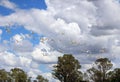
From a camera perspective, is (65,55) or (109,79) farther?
(65,55)

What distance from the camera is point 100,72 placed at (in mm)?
191375

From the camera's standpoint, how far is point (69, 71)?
192875 millimetres

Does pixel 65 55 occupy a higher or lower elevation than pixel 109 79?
higher

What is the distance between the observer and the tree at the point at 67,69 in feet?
627

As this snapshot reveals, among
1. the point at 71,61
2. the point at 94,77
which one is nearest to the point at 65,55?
the point at 71,61

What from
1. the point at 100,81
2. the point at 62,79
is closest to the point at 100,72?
the point at 100,81

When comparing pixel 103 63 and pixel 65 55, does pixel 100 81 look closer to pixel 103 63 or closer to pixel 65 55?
pixel 103 63

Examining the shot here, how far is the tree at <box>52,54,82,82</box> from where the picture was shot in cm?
19124

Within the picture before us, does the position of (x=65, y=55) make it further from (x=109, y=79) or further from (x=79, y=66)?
(x=109, y=79)

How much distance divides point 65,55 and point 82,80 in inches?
618

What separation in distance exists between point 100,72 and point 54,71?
931 inches

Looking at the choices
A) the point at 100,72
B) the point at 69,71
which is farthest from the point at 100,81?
the point at 69,71

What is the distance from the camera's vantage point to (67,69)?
190 meters

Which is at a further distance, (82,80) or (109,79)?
(82,80)
